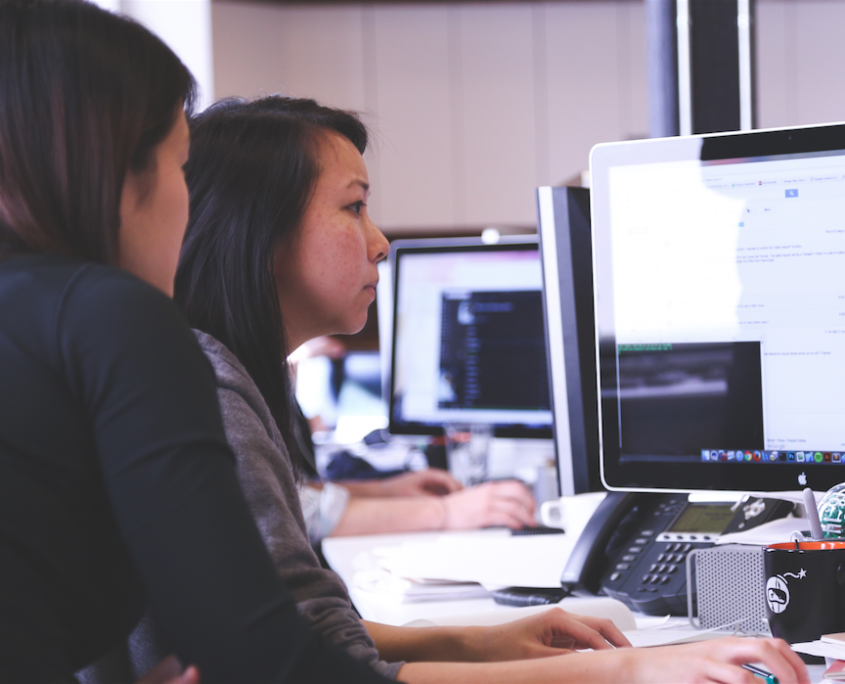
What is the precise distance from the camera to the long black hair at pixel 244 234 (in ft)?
3.10

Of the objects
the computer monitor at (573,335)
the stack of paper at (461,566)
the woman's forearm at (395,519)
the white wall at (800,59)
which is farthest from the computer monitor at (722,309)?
the white wall at (800,59)

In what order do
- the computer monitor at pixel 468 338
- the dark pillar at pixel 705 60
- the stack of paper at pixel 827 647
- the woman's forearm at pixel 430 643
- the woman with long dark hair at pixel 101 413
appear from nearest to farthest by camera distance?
the woman with long dark hair at pixel 101 413, the stack of paper at pixel 827 647, the woman's forearm at pixel 430 643, the dark pillar at pixel 705 60, the computer monitor at pixel 468 338

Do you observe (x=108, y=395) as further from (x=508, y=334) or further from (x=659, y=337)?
(x=508, y=334)

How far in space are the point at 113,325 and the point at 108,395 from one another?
0.04m

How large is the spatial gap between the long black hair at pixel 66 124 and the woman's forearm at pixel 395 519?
3.66 ft

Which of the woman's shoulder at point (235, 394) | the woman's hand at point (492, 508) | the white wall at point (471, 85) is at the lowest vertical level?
the woman's hand at point (492, 508)

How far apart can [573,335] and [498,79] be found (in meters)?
3.88

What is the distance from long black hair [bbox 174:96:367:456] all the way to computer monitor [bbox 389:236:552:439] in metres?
0.96

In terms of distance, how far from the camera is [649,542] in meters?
1.09

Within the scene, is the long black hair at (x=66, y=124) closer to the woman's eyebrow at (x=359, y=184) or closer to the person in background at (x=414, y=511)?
the woman's eyebrow at (x=359, y=184)

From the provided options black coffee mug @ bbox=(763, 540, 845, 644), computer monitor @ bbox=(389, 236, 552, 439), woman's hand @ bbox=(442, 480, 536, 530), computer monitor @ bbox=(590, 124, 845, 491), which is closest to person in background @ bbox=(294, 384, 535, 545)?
woman's hand @ bbox=(442, 480, 536, 530)

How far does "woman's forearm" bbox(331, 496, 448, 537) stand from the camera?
165 cm

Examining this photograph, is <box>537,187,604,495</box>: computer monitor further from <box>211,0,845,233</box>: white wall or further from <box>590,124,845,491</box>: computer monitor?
<box>211,0,845,233</box>: white wall

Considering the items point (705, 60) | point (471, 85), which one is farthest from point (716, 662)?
point (471, 85)
